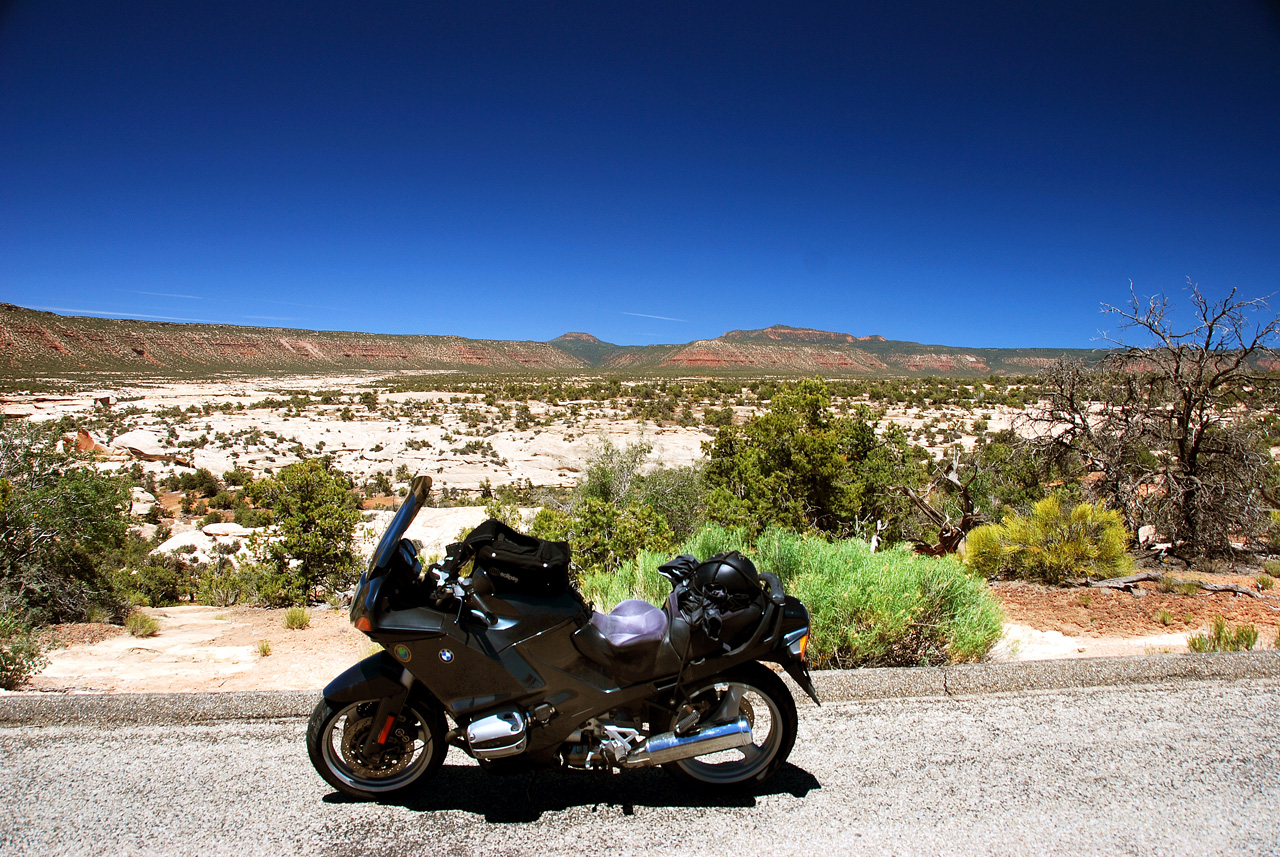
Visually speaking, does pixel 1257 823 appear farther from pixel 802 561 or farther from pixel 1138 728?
pixel 802 561

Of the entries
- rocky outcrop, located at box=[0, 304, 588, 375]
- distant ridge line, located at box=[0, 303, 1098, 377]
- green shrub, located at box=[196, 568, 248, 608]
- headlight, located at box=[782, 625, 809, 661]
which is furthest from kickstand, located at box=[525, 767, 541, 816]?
rocky outcrop, located at box=[0, 304, 588, 375]

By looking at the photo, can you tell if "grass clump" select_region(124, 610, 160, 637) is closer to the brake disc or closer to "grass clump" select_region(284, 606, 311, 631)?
"grass clump" select_region(284, 606, 311, 631)

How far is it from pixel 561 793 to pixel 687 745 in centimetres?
66

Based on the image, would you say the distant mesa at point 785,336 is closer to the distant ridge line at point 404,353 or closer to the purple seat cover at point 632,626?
the distant ridge line at point 404,353

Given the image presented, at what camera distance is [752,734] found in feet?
10.0

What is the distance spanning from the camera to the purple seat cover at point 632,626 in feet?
9.72

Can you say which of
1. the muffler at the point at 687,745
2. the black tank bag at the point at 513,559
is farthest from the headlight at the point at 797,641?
the black tank bag at the point at 513,559

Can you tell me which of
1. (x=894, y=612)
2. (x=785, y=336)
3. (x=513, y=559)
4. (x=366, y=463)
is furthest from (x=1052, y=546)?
(x=785, y=336)

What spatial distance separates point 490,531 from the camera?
283 centimetres

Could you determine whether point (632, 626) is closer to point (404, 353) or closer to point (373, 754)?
point (373, 754)

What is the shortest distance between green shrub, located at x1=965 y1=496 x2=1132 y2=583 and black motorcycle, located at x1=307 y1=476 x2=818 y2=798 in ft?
18.6

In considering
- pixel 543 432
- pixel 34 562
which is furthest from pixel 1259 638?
pixel 543 432

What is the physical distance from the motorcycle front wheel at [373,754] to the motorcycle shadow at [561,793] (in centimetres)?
9

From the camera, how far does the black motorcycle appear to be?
2.85 metres
